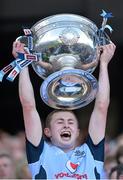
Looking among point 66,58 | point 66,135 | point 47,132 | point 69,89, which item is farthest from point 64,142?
point 66,58

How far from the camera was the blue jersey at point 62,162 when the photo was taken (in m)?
5.54

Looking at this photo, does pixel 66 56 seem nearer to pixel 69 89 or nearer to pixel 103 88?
pixel 69 89

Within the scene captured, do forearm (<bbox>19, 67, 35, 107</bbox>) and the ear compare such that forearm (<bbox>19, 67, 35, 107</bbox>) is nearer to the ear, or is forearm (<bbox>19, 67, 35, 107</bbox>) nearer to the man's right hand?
the man's right hand

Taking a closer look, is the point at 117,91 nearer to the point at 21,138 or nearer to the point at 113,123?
the point at 113,123

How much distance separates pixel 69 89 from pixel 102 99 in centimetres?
23

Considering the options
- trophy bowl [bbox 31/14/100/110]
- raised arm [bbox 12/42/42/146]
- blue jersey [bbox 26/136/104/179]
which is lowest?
blue jersey [bbox 26/136/104/179]

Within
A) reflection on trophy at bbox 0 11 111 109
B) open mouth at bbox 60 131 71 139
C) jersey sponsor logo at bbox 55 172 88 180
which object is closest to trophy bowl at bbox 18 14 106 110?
reflection on trophy at bbox 0 11 111 109

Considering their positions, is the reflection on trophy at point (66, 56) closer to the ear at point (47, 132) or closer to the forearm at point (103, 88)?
the forearm at point (103, 88)

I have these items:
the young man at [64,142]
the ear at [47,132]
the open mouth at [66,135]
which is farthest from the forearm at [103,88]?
the ear at [47,132]

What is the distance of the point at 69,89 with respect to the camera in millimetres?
5578

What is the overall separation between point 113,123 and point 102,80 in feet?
18.1

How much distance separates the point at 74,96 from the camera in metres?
5.63

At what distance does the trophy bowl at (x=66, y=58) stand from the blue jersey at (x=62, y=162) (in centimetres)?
30

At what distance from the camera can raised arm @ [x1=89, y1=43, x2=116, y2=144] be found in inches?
221
